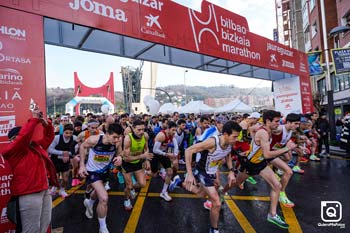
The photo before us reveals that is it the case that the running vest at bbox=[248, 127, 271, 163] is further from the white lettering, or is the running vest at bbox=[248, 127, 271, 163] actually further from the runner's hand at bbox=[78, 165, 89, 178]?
the white lettering

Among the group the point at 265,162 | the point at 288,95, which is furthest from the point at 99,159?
the point at 288,95

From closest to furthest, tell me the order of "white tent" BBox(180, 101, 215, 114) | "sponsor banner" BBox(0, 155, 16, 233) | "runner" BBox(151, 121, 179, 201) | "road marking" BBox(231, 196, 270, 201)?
"sponsor banner" BBox(0, 155, 16, 233) → "road marking" BBox(231, 196, 270, 201) → "runner" BBox(151, 121, 179, 201) → "white tent" BBox(180, 101, 215, 114)

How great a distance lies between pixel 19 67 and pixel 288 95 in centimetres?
1220

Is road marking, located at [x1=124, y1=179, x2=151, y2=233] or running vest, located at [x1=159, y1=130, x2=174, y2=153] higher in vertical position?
running vest, located at [x1=159, y1=130, x2=174, y2=153]

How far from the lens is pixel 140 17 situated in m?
5.46

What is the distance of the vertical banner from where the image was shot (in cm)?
324

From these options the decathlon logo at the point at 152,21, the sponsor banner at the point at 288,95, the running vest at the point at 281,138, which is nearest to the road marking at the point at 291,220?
the running vest at the point at 281,138

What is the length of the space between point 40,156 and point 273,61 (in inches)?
379

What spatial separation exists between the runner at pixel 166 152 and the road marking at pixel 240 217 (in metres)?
1.34

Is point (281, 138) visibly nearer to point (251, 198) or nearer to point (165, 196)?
point (251, 198)

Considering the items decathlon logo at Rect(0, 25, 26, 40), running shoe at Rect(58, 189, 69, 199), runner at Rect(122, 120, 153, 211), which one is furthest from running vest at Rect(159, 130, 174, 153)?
decathlon logo at Rect(0, 25, 26, 40)

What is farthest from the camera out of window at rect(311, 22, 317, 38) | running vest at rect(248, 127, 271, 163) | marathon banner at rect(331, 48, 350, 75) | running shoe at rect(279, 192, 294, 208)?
window at rect(311, 22, 317, 38)

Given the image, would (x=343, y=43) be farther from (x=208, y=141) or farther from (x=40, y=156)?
(x=40, y=156)

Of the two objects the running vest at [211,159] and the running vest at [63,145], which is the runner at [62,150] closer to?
the running vest at [63,145]
